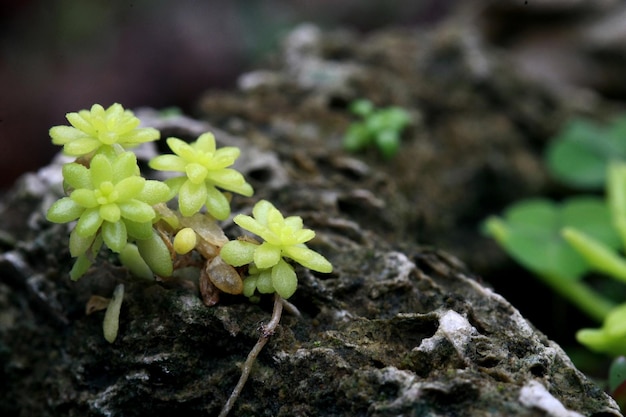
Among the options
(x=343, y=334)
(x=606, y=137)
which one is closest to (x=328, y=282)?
(x=343, y=334)

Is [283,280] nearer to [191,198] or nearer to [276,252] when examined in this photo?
[276,252]

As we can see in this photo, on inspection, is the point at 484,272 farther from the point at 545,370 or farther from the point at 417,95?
the point at 545,370

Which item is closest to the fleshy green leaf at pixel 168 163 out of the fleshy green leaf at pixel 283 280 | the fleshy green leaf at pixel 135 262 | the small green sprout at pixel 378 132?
the fleshy green leaf at pixel 135 262

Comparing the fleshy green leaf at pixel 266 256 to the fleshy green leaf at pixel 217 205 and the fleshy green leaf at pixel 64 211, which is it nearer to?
the fleshy green leaf at pixel 217 205

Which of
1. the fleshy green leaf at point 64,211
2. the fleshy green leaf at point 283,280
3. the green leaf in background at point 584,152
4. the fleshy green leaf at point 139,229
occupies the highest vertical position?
the fleshy green leaf at point 64,211

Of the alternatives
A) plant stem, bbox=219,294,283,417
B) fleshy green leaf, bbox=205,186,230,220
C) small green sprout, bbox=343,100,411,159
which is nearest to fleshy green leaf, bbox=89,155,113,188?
fleshy green leaf, bbox=205,186,230,220
